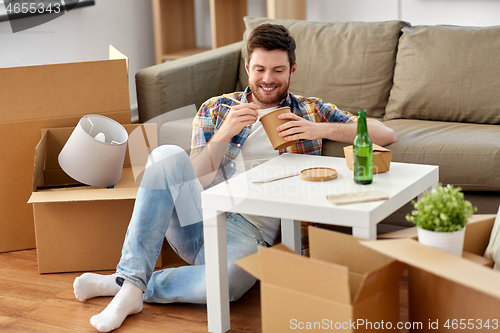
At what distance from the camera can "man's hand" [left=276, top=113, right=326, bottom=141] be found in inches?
61.2

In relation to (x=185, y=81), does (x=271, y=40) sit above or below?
above

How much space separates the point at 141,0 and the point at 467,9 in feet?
6.25

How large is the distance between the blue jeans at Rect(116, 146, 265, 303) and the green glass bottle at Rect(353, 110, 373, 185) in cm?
43

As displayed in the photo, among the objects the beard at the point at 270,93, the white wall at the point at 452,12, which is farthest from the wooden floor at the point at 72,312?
the white wall at the point at 452,12

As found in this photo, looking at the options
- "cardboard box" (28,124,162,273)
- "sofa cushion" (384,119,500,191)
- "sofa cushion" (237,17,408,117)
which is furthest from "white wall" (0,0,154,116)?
"sofa cushion" (384,119,500,191)

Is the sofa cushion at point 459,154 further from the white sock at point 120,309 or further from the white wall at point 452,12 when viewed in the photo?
the white wall at point 452,12

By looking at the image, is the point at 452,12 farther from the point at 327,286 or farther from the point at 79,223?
the point at 327,286

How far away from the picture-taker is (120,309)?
1555 mm

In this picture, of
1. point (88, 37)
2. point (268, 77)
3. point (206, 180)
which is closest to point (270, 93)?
point (268, 77)

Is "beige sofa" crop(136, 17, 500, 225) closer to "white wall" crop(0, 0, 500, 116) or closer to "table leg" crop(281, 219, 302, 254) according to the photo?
"table leg" crop(281, 219, 302, 254)

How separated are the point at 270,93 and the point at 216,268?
23.6 inches

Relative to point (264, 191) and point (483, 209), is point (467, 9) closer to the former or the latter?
point (483, 209)

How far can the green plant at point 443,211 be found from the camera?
115 centimetres

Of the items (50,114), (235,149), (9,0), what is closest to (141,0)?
(9,0)
